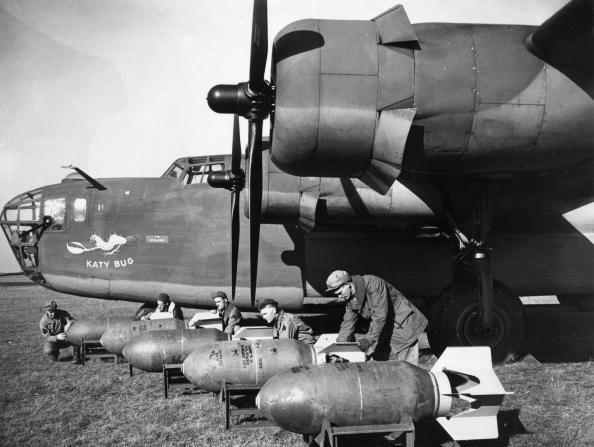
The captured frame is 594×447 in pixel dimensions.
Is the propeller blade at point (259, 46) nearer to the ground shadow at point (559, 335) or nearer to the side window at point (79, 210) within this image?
the ground shadow at point (559, 335)

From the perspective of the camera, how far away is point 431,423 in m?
5.88

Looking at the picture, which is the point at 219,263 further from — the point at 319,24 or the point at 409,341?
the point at 319,24

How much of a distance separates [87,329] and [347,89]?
288 inches

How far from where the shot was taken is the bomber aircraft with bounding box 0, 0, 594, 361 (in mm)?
5762

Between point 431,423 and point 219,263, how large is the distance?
18.9ft

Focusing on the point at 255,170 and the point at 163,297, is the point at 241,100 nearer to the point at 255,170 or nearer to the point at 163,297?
the point at 255,170

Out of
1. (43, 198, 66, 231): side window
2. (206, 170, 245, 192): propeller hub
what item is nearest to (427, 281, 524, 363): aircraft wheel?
(206, 170, 245, 192): propeller hub

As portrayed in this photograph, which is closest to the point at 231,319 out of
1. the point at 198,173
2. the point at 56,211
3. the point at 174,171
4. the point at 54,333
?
the point at 198,173

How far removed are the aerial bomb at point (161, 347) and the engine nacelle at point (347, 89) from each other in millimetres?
3796

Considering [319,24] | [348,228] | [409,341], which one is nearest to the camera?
[319,24]

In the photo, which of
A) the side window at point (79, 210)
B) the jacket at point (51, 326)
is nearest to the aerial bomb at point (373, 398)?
the jacket at point (51, 326)

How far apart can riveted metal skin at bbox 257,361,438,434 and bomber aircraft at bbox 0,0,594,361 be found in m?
A: 2.37

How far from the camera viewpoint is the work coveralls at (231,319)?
29.6 ft

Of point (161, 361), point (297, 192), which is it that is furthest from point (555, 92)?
point (161, 361)
